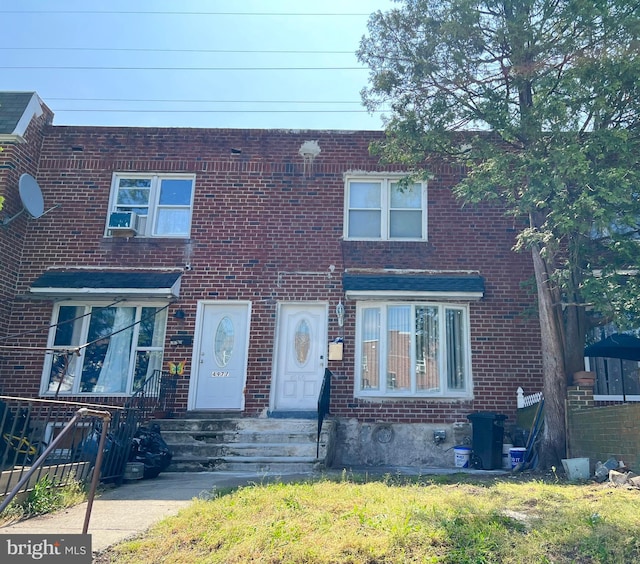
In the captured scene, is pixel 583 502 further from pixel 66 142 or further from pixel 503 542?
pixel 66 142

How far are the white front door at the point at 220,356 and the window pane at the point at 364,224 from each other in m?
2.71

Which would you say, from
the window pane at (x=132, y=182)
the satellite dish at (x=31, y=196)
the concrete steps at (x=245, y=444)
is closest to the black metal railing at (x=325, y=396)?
the concrete steps at (x=245, y=444)

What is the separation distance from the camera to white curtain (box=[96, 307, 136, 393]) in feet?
36.7

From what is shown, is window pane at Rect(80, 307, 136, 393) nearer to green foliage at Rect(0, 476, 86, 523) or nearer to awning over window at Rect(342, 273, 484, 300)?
awning over window at Rect(342, 273, 484, 300)

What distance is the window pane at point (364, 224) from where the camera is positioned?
38.9ft

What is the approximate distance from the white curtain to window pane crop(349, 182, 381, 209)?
5.10 m

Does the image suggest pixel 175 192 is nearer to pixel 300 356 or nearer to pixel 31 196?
pixel 31 196

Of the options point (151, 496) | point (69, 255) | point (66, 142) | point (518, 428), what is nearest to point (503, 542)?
point (151, 496)

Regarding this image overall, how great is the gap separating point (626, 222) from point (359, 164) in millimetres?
5607

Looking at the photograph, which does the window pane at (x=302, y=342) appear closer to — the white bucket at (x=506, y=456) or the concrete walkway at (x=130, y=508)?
the concrete walkway at (x=130, y=508)

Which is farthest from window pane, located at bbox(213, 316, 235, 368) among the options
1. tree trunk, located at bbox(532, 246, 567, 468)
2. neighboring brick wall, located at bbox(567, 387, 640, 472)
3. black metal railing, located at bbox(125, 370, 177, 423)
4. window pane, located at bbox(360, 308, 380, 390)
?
neighboring brick wall, located at bbox(567, 387, 640, 472)

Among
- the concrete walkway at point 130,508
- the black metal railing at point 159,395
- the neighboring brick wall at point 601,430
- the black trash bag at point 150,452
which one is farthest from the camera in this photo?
the black metal railing at point 159,395

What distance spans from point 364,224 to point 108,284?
208 inches

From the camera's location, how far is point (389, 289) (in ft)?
35.6
